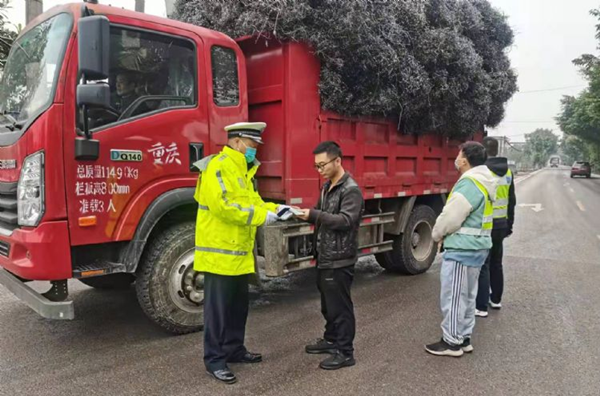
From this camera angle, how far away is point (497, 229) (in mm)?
4664

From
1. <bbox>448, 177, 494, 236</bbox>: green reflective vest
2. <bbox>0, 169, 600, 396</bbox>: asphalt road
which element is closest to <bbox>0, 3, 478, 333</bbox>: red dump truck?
<bbox>0, 169, 600, 396</bbox>: asphalt road

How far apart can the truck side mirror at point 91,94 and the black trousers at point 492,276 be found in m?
3.76

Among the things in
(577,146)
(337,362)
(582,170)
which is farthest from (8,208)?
(577,146)

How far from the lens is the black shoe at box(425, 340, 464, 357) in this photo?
3705 mm

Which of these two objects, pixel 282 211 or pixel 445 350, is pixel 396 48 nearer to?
pixel 282 211

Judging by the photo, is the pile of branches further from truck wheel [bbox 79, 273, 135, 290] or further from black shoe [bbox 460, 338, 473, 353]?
truck wheel [bbox 79, 273, 135, 290]

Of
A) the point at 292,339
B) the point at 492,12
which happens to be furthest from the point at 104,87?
the point at 492,12

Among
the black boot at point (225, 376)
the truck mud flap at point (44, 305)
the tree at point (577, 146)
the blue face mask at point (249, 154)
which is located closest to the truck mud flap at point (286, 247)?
the blue face mask at point (249, 154)

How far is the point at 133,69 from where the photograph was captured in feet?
12.1

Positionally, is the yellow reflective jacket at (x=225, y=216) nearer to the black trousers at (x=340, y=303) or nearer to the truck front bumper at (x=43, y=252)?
the black trousers at (x=340, y=303)

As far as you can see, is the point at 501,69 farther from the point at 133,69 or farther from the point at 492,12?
the point at 133,69

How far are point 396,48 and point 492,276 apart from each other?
8.67 ft

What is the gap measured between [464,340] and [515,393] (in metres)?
0.68

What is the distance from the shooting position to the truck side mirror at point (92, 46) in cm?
300
